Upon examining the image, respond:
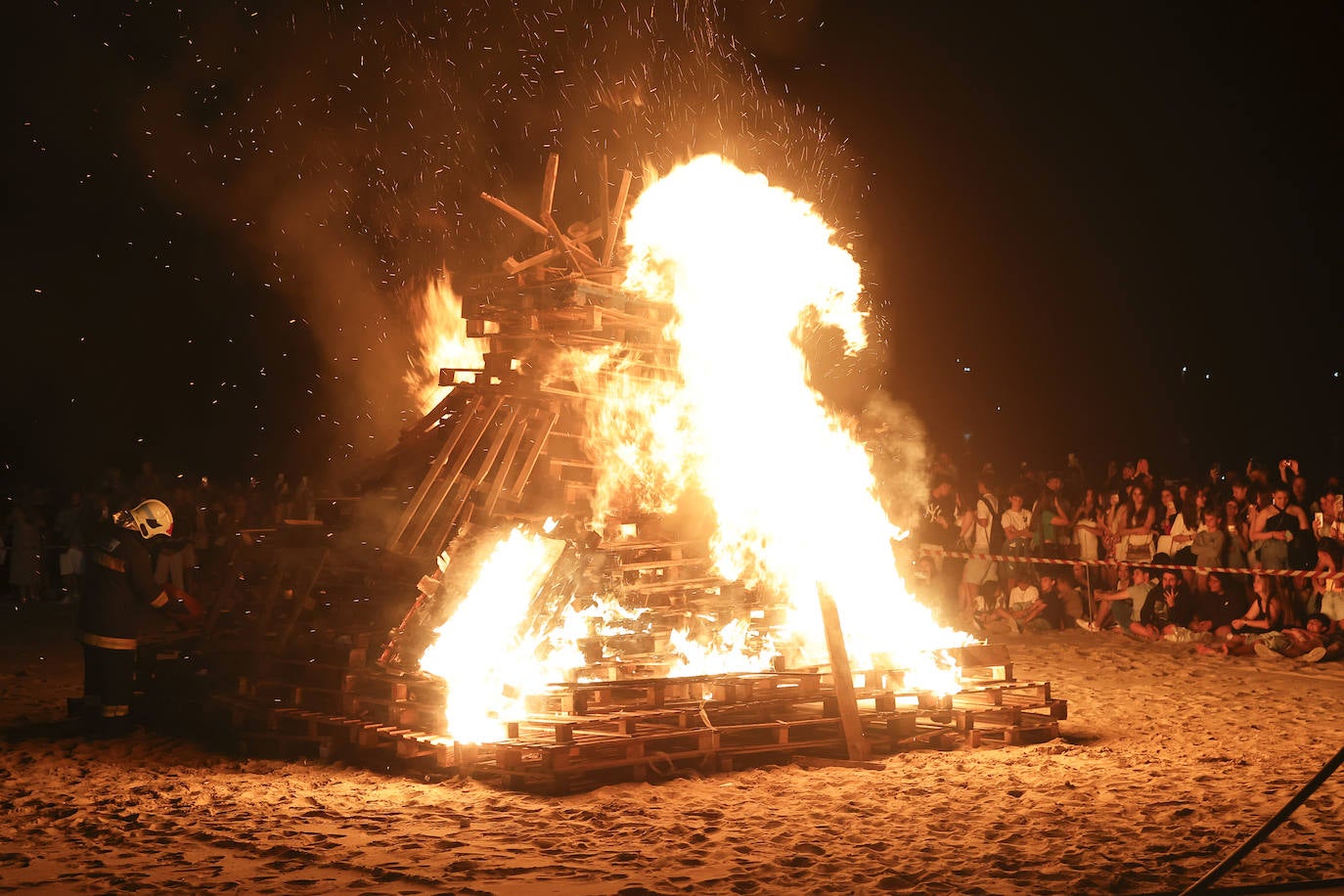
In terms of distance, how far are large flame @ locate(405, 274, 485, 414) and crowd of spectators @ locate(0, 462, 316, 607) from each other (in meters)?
5.87

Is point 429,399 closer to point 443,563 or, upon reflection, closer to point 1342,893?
point 443,563

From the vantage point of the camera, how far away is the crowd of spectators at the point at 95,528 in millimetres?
17609

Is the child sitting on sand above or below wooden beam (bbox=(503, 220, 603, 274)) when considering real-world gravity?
below

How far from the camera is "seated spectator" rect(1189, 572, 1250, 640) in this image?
12.8 m

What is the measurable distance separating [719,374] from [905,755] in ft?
12.8

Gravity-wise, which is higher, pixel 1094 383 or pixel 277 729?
pixel 1094 383

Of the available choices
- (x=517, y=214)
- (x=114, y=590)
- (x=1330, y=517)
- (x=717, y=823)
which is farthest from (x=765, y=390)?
(x=1330, y=517)

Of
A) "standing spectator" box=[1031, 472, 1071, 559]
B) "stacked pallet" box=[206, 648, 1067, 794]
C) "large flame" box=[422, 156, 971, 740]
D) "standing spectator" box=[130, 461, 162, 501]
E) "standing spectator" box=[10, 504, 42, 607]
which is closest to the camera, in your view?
"stacked pallet" box=[206, 648, 1067, 794]

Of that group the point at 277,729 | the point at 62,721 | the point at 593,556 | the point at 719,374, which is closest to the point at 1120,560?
the point at 719,374

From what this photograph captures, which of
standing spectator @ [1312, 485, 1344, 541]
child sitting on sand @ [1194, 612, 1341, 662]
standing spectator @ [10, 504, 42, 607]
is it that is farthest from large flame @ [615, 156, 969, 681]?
standing spectator @ [10, 504, 42, 607]

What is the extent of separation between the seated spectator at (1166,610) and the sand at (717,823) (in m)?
4.07

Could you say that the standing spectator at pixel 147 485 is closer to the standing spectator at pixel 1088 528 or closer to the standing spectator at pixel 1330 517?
the standing spectator at pixel 1088 528

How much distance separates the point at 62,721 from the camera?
9.49m

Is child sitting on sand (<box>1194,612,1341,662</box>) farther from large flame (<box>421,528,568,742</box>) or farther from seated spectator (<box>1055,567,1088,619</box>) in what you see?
large flame (<box>421,528,568,742</box>)
